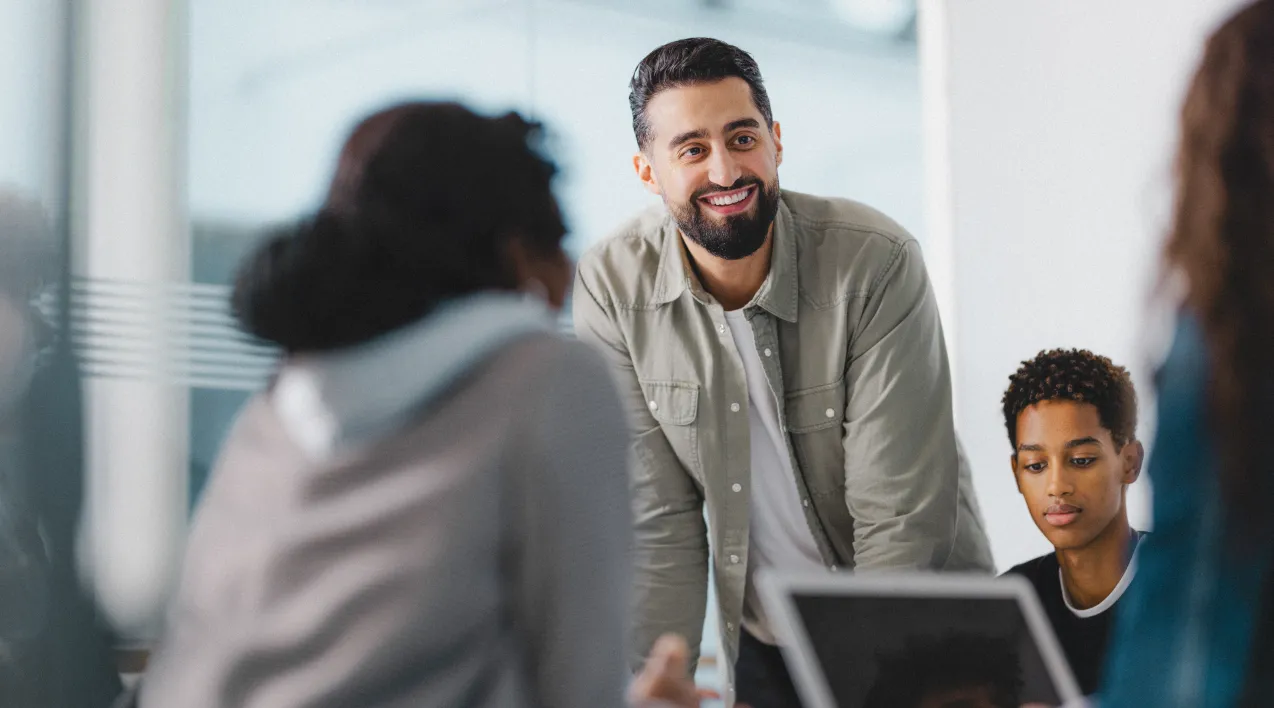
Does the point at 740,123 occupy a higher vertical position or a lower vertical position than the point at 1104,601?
higher

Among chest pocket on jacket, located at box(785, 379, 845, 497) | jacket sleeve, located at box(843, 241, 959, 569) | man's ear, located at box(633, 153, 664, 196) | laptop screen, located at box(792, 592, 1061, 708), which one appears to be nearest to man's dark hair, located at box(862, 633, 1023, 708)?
laptop screen, located at box(792, 592, 1061, 708)

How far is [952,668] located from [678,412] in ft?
2.96

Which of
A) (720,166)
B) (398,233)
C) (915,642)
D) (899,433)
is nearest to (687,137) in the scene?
(720,166)

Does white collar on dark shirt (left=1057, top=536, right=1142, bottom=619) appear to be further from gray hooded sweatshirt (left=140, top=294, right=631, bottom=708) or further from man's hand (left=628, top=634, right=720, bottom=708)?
gray hooded sweatshirt (left=140, top=294, right=631, bottom=708)

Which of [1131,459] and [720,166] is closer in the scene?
[720,166]

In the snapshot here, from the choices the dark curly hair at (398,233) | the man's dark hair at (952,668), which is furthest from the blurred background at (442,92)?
the man's dark hair at (952,668)

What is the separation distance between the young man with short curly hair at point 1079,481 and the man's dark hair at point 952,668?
2.38ft

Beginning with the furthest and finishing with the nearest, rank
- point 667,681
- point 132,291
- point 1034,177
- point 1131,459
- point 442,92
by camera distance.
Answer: point 1034,177, point 132,291, point 442,92, point 1131,459, point 667,681

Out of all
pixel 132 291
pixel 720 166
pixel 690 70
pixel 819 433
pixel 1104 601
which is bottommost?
pixel 1104 601

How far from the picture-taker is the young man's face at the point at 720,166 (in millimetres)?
1975

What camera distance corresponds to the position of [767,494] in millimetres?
2047

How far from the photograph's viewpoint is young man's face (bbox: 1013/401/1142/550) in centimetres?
201

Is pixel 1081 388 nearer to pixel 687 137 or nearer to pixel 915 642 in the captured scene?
pixel 687 137

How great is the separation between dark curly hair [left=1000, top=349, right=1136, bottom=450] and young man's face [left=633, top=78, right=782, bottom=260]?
0.57m
